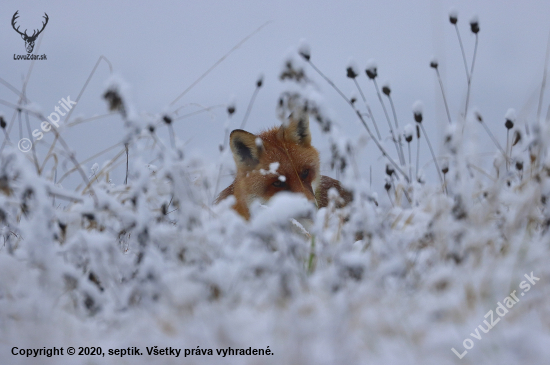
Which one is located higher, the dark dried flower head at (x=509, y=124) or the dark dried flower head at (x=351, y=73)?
Result: the dark dried flower head at (x=351, y=73)

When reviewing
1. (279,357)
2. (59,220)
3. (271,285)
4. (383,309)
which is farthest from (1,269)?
(383,309)

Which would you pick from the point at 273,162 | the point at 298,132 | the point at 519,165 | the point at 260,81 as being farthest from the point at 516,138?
the point at 298,132

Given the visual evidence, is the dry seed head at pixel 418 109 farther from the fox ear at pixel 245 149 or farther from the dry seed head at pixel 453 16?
the fox ear at pixel 245 149

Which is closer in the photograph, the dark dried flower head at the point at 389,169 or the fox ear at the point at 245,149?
the dark dried flower head at the point at 389,169


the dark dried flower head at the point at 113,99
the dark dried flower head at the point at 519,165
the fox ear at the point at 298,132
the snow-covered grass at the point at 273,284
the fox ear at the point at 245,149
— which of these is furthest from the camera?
the fox ear at the point at 298,132

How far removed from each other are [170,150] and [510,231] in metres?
1.73

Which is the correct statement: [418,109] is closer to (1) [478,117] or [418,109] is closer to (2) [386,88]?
(2) [386,88]

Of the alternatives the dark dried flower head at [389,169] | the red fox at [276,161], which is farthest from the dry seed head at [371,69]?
the red fox at [276,161]

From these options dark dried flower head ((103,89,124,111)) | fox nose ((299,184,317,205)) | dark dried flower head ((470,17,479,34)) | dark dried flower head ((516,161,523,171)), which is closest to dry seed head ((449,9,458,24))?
dark dried flower head ((470,17,479,34))

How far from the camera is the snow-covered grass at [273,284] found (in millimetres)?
1512

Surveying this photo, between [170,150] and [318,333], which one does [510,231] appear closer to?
[318,333]

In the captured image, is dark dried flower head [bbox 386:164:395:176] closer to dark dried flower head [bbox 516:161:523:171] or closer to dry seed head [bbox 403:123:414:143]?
dry seed head [bbox 403:123:414:143]

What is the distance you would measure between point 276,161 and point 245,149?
0.42 meters

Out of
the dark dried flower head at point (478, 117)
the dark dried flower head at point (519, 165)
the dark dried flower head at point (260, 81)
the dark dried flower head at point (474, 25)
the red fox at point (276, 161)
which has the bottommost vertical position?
the dark dried flower head at point (519, 165)
